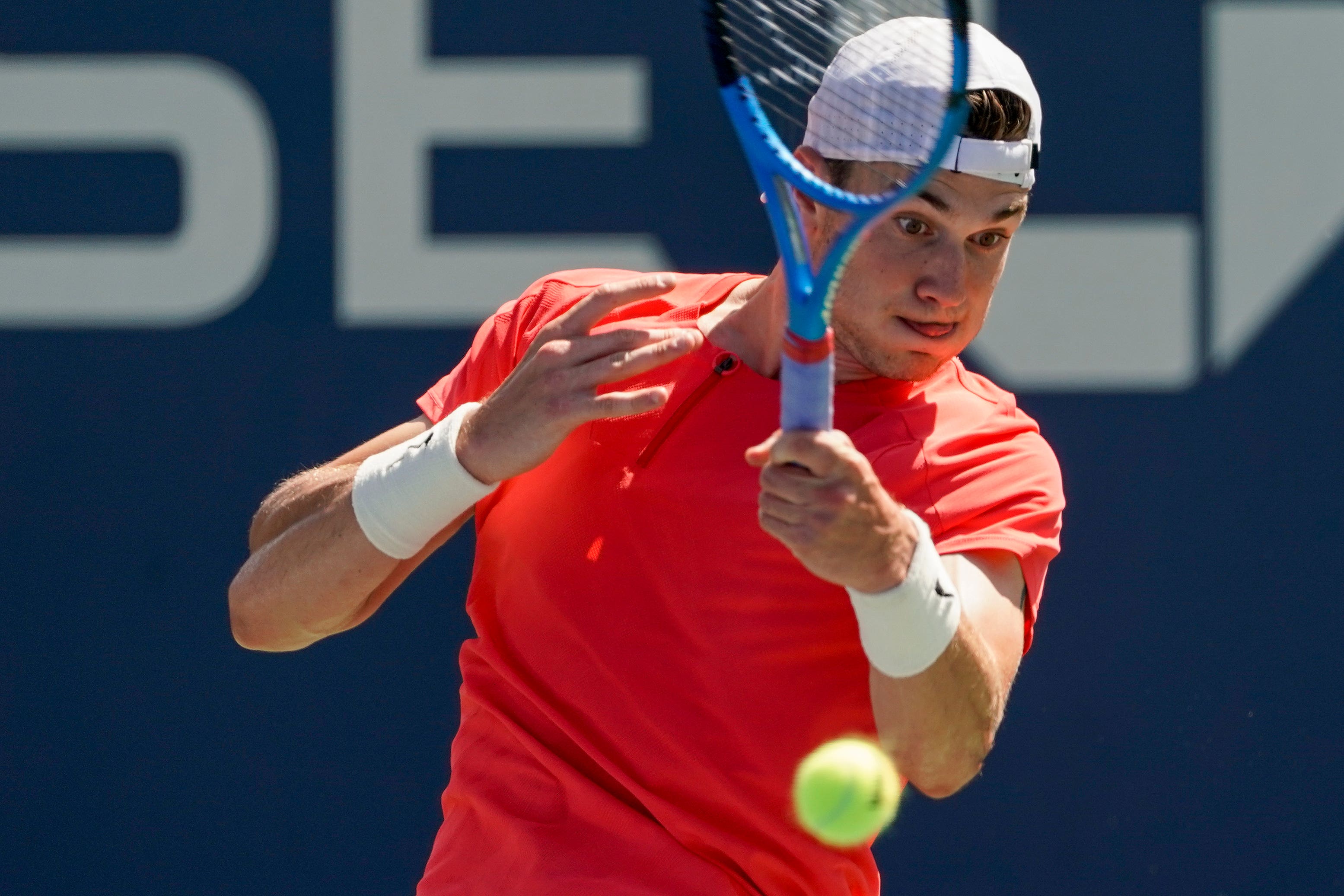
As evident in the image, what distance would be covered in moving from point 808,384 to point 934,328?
0.48m

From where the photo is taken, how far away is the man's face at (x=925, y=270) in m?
1.87

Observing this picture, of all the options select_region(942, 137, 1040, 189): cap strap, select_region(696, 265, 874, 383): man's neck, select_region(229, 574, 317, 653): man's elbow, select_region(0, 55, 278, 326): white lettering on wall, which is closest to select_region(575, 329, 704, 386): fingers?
select_region(696, 265, 874, 383): man's neck

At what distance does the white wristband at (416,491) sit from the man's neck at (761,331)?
1.07 ft

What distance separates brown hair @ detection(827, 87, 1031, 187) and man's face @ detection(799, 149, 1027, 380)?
0.08ft

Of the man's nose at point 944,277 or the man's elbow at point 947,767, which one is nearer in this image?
the man's elbow at point 947,767

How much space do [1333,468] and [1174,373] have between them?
338 millimetres

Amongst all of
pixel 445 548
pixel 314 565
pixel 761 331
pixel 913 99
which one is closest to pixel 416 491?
pixel 314 565

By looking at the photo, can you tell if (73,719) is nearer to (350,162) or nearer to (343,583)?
A: (350,162)

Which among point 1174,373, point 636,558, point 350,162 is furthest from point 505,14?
point 636,558

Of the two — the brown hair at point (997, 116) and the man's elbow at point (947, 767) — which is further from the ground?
the brown hair at point (997, 116)

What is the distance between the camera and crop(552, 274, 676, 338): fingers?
1778 millimetres

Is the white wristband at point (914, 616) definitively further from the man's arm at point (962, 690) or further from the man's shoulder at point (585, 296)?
the man's shoulder at point (585, 296)

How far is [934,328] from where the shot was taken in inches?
74.9

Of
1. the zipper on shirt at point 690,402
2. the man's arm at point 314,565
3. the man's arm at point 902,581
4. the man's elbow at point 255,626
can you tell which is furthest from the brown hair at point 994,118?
the man's elbow at point 255,626
